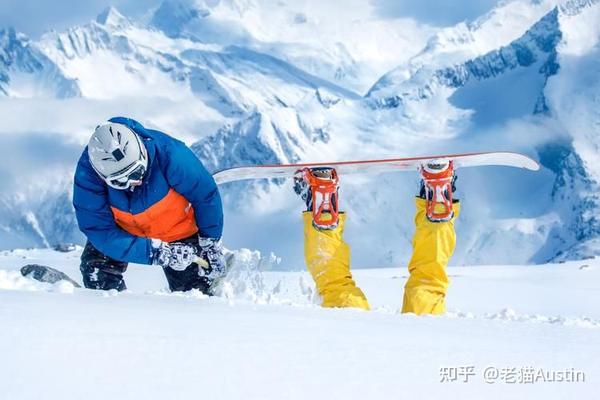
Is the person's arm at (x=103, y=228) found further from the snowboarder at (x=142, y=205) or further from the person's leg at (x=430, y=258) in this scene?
the person's leg at (x=430, y=258)

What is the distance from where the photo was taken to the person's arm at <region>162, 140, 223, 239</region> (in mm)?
5957

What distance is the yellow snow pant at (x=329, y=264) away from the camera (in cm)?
725

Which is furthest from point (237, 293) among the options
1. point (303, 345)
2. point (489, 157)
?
point (303, 345)

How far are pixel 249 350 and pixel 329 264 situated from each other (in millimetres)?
4290

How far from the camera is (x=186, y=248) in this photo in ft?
21.0

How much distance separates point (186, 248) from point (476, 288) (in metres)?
7.61

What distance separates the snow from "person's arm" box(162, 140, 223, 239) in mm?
1337

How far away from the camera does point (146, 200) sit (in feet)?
20.1

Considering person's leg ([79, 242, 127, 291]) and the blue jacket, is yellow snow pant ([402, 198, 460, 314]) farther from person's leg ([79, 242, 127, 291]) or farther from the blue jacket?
person's leg ([79, 242, 127, 291])

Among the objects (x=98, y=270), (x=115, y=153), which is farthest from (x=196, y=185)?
(x=98, y=270)

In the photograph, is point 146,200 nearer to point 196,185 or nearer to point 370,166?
point 196,185

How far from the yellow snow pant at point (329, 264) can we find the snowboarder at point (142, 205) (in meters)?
1.12

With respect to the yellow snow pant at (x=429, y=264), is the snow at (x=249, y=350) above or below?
below

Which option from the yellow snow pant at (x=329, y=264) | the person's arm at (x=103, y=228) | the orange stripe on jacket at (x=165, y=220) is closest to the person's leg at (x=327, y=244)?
the yellow snow pant at (x=329, y=264)
